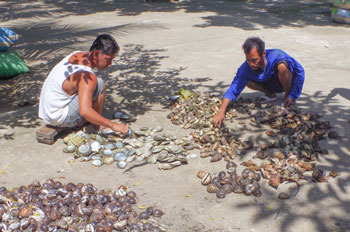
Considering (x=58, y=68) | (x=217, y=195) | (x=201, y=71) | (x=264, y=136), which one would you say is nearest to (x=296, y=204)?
(x=217, y=195)

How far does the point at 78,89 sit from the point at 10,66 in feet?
12.6

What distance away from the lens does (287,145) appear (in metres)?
4.37

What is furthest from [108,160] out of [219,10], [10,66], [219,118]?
[219,10]

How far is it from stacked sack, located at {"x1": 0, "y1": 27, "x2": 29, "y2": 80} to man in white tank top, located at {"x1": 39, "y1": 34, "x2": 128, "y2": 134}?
11.2 ft

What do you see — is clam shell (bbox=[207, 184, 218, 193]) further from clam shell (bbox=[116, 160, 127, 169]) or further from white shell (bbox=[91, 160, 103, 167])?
white shell (bbox=[91, 160, 103, 167])

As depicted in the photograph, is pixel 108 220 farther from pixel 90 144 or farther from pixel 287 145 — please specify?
pixel 287 145

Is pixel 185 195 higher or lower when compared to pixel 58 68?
lower

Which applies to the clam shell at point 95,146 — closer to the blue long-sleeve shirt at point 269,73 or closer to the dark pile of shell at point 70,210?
the dark pile of shell at point 70,210

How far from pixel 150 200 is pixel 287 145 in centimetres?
176

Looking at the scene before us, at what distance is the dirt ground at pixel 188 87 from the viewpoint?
3.47m

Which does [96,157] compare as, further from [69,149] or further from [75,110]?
[75,110]

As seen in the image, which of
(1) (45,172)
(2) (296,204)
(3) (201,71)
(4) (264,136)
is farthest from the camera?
→ (3) (201,71)

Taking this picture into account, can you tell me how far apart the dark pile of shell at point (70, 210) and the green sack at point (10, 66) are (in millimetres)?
4345

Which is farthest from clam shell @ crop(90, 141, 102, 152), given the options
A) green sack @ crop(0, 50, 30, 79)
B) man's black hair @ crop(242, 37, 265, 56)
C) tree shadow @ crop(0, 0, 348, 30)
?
tree shadow @ crop(0, 0, 348, 30)
